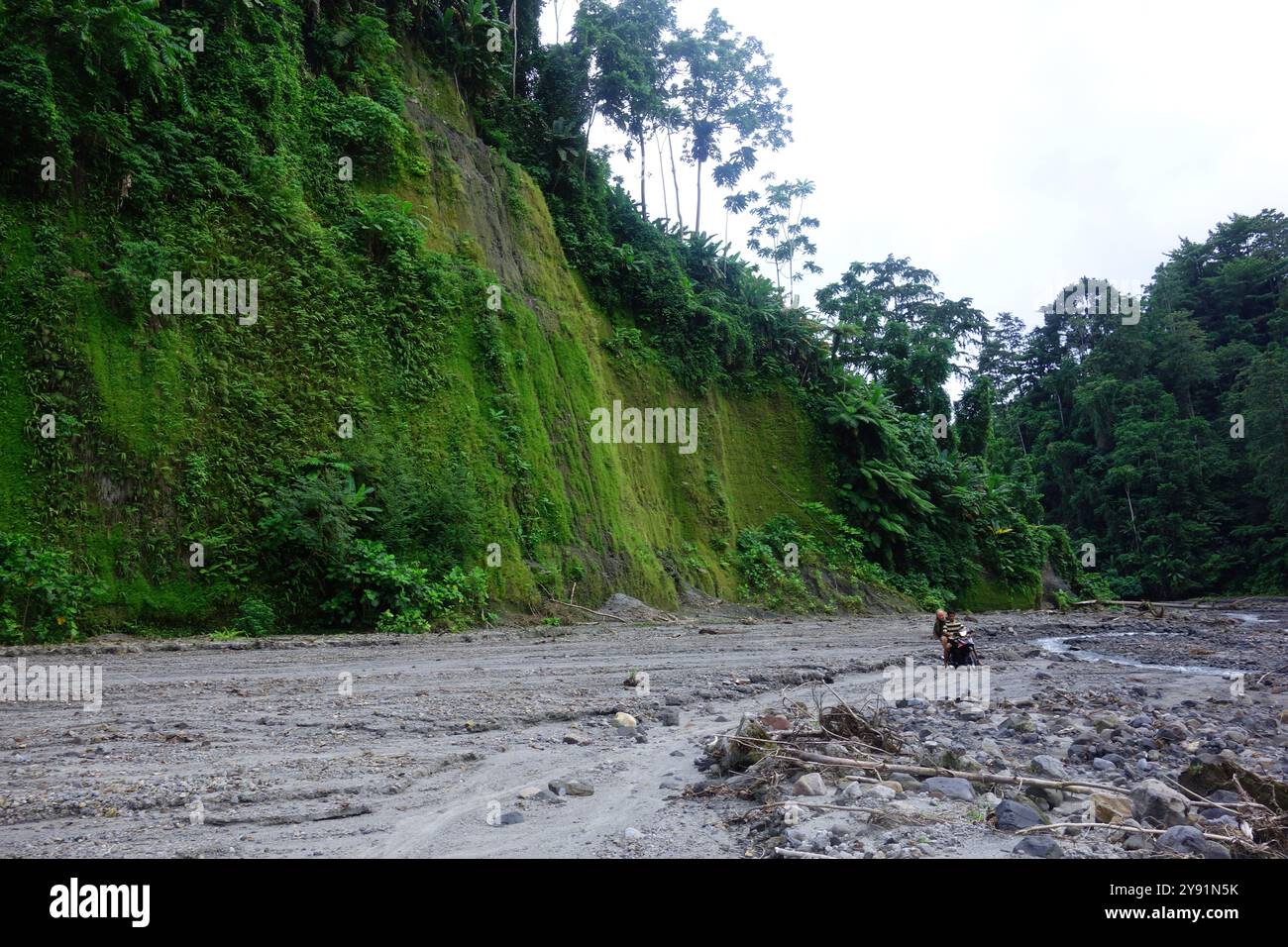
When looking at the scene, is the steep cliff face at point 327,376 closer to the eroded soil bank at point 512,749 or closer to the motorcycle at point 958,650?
the eroded soil bank at point 512,749

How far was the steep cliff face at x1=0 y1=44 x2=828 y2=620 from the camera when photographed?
12.9 meters

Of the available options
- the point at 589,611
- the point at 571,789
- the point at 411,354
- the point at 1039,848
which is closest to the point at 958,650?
the point at 571,789

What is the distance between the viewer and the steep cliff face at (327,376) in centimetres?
1287

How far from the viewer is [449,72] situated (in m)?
23.8

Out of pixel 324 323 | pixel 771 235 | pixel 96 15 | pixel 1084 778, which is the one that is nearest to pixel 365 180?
pixel 324 323

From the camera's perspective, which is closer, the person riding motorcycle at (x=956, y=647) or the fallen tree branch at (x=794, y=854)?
the fallen tree branch at (x=794, y=854)

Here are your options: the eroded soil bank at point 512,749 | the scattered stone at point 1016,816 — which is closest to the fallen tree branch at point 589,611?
the eroded soil bank at point 512,749

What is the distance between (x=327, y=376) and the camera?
52.8 feet

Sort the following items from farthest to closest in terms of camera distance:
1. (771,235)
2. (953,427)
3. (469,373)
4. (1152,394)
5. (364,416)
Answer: (1152,394) → (771,235) → (953,427) → (469,373) → (364,416)

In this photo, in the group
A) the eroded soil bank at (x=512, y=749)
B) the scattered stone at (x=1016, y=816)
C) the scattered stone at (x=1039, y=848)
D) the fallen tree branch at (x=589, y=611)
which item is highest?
the scattered stone at (x=1039, y=848)

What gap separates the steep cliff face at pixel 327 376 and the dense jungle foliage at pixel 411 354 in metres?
0.07

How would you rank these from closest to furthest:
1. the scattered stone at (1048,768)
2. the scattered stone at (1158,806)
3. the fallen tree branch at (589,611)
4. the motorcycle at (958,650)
Answer: 1. the scattered stone at (1158,806)
2. the scattered stone at (1048,768)
3. the motorcycle at (958,650)
4. the fallen tree branch at (589,611)
